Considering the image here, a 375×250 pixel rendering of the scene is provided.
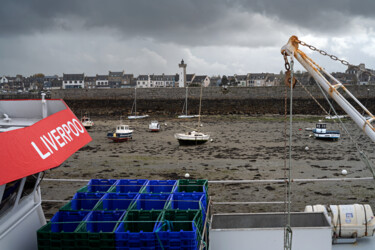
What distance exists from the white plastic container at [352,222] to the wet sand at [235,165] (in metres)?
6.24

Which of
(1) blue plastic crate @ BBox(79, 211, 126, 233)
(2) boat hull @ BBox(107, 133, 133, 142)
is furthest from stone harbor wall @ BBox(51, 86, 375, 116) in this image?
(1) blue plastic crate @ BBox(79, 211, 126, 233)

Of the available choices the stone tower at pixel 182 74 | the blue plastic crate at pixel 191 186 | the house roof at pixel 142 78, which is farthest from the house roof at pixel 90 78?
the blue plastic crate at pixel 191 186

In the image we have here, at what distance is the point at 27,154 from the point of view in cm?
367

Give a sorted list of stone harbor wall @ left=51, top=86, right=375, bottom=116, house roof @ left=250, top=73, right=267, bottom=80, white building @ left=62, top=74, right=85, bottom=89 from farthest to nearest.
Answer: house roof @ left=250, top=73, right=267, bottom=80 → white building @ left=62, top=74, right=85, bottom=89 → stone harbor wall @ left=51, top=86, right=375, bottom=116

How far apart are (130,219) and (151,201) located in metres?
0.85

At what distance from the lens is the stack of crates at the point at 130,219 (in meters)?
4.48

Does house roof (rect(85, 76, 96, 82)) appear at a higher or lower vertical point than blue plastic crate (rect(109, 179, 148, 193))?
higher

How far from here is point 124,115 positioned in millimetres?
50531

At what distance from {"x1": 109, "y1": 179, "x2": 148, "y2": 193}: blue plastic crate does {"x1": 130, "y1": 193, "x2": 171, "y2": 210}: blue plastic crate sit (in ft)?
1.17

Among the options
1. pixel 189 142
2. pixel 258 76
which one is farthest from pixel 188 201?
pixel 258 76

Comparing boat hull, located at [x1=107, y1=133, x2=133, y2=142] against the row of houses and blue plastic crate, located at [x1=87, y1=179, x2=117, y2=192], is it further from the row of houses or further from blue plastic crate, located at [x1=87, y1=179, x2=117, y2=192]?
the row of houses

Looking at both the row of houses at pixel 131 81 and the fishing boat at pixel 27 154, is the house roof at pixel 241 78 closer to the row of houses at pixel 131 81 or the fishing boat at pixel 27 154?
the row of houses at pixel 131 81

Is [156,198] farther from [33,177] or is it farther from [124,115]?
[124,115]

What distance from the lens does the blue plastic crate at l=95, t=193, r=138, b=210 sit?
606 cm
